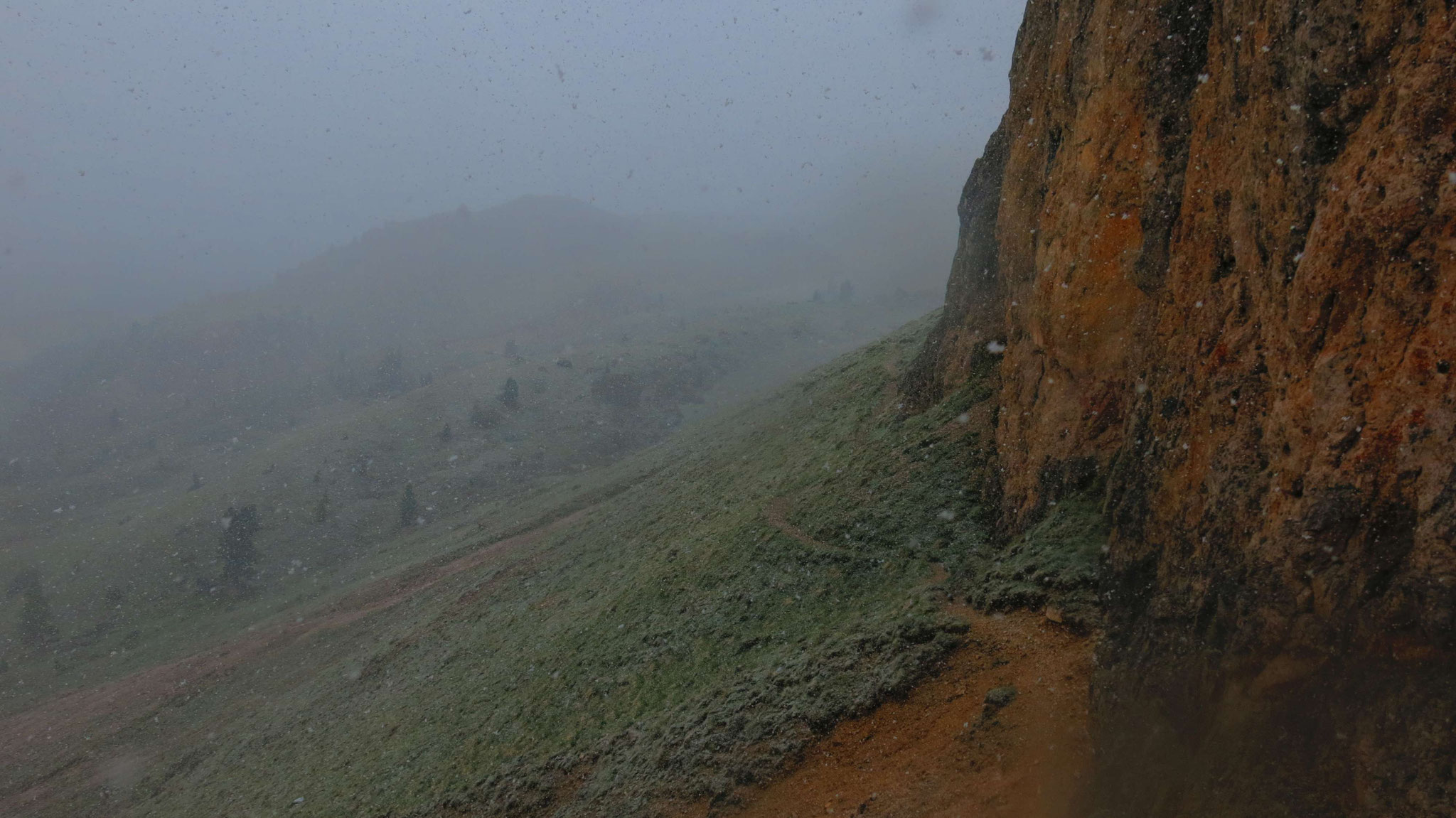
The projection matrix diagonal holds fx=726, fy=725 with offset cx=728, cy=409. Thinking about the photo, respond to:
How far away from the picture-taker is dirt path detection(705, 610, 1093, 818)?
529 centimetres

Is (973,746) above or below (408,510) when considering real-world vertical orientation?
above

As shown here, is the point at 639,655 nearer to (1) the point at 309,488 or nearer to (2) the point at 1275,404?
(2) the point at 1275,404

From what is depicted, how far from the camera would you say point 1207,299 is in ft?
17.5

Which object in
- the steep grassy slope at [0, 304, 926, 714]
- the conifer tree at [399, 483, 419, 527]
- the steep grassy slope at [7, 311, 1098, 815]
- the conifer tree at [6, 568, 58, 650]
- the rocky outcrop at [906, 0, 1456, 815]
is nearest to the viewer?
the rocky outcrop at [906, 0, 1456, 815]

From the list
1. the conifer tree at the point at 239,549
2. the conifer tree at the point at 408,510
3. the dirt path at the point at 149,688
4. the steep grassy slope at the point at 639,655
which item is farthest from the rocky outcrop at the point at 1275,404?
the conifer tree at the point at 239,549

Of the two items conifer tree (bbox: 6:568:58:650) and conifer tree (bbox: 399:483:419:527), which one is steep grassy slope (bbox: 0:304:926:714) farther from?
conifer tree (bbox: 399:483:419:527)

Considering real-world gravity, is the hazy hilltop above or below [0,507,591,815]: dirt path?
above

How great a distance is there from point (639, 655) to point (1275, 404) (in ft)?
27.5

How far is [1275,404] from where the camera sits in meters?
4.42

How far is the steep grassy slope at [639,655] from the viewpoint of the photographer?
25.1ft

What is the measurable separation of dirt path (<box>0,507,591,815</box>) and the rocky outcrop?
1905cm

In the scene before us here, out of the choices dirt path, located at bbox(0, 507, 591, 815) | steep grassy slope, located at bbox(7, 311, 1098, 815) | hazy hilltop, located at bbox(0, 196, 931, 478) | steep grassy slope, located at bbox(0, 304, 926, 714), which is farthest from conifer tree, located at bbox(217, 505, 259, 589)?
hazy hilltop, located at bbox(0, 196, 931, 478)

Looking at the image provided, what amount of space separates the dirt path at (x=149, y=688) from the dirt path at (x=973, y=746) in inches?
663

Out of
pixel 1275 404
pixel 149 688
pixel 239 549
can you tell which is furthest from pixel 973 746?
pixel 239 549
